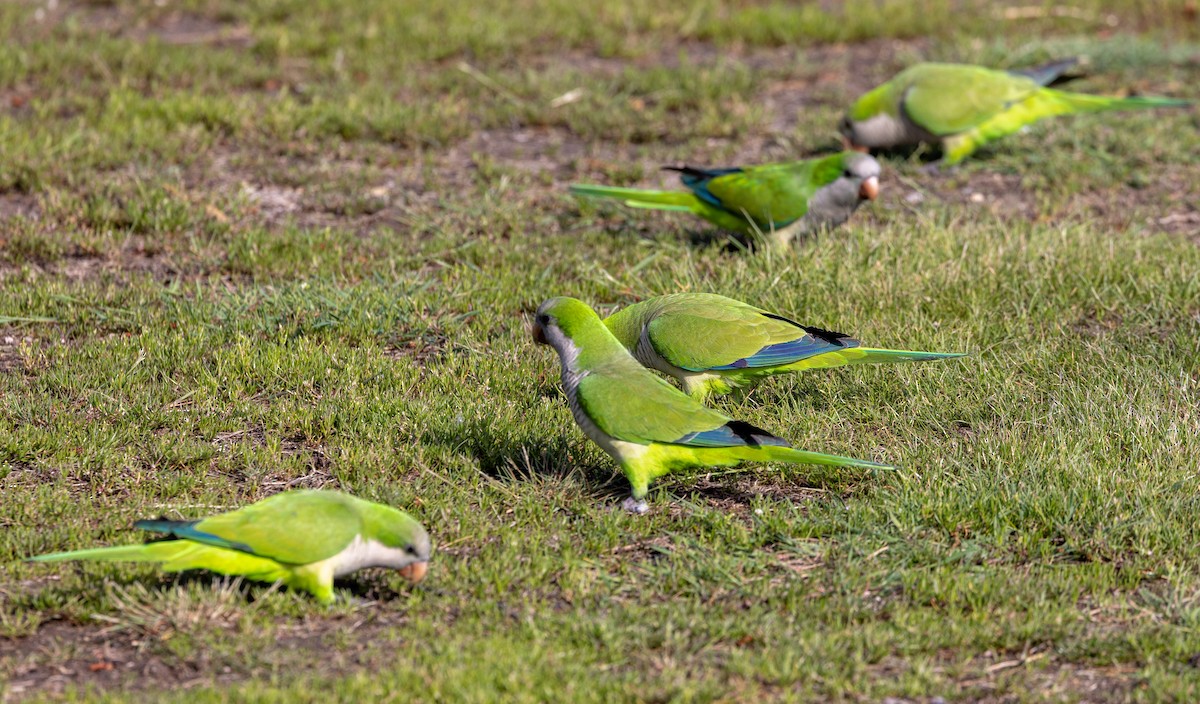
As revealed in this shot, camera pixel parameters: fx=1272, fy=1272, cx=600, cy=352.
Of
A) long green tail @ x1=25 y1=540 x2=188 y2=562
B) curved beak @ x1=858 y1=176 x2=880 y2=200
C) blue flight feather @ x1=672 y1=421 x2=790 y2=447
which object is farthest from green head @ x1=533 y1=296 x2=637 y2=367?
curved beak @ x1=858 y1=176 x2=880 y2=200

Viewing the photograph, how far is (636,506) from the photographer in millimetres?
4344

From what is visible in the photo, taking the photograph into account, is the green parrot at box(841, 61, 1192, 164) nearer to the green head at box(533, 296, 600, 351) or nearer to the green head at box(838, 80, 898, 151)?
the green head at box(838, 80, 898, 151)

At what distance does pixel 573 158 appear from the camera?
7.79 m

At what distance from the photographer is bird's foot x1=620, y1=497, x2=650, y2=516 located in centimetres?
432

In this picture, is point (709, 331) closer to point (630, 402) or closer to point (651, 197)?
point (630, 402)

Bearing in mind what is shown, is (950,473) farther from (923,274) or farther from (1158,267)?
(1158,267)

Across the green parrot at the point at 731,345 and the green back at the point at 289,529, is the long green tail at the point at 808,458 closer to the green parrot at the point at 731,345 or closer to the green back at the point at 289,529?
the green parrot at the point at 731,345

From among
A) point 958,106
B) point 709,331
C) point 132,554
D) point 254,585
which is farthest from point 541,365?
point 958,106

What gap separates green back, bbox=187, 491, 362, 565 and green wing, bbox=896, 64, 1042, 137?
5.11m

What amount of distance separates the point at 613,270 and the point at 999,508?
8.88 ft

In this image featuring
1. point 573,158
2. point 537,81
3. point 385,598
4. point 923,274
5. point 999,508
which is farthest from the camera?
point 537,81

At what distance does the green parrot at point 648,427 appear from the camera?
13.3ft

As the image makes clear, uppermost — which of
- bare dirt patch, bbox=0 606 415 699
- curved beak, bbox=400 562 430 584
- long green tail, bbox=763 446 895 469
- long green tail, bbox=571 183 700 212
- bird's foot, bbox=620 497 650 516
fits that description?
long green tail, bbox=571 183 700 212

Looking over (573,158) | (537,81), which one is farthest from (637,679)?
(537,81)
